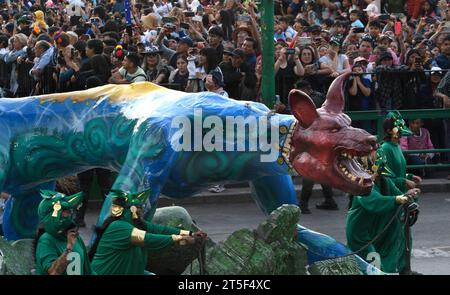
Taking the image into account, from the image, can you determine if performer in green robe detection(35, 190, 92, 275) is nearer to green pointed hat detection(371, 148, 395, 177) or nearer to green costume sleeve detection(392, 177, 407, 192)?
green pointed hat detection(371, 148, 395, 177)

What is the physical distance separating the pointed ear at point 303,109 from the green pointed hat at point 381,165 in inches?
36.7

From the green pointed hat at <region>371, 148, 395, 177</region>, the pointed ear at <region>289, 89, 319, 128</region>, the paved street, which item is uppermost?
the pointed ear at <region>289, 89, 319, 128</region>

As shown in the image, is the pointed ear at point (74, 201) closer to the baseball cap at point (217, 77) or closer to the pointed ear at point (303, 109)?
the pointed ear at point (303, 109)

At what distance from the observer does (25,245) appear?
10.9m

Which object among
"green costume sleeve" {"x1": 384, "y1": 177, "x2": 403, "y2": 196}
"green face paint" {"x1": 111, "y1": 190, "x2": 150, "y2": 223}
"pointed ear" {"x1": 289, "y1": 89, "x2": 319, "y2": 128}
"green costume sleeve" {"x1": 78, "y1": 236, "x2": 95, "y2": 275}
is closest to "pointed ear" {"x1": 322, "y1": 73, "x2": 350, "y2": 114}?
"pointed ear" {"x1": 289, "y1": 89, "x2": 319, "y2": 128}

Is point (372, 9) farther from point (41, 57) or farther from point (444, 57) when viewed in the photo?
point (41, 57)

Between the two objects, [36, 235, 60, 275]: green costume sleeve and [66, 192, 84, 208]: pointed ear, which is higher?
[66, 192, 84, 208]: pointed ear

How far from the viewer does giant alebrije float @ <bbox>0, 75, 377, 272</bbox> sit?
10.8 meters

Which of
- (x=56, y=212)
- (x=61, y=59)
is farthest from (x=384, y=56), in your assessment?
(x=56, y=212)

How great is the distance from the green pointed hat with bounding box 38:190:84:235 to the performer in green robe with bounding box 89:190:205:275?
1.11 ft

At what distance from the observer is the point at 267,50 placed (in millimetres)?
15453

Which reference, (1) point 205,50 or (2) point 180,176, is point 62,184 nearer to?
(2) point 180,176

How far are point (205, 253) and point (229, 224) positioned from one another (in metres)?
5.50
